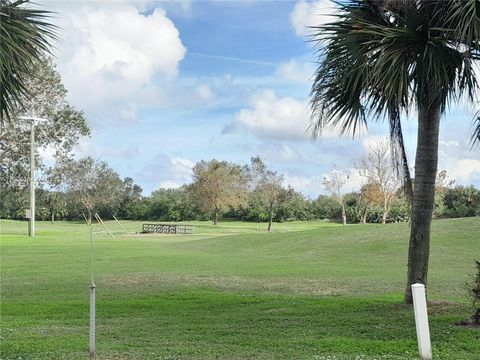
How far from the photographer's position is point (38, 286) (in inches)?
619

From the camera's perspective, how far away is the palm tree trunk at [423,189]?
403 inches

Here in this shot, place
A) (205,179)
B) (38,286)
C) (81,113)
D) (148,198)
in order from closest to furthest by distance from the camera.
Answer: (38,286) → (81,113) → (205,179) → (148,198)

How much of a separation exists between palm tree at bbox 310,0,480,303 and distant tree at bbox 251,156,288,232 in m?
51.9

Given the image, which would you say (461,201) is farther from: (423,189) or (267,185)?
(423,189)

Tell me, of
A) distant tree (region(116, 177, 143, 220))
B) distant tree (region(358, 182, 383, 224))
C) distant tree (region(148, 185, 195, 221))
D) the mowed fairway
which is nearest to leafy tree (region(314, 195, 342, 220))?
distant tree (region(358, 182, 383, 224))

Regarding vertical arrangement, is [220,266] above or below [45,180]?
below

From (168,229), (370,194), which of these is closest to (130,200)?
(168,229)

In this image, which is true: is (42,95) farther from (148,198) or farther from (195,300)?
(148,198)

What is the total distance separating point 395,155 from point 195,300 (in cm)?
541

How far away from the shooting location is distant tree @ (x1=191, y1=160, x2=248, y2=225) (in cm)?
7325

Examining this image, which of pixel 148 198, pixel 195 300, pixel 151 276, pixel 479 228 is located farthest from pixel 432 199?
pixel 148 198

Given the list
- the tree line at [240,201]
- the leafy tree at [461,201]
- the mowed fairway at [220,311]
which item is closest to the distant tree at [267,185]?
the tree line at [240,201]

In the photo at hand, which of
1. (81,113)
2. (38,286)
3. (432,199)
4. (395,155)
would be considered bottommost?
(38,286)

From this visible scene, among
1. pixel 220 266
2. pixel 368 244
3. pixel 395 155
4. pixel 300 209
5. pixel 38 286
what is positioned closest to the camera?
pixel 395 155
